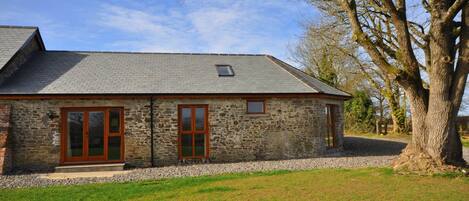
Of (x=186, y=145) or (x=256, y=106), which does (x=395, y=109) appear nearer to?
(x=256, y=106)

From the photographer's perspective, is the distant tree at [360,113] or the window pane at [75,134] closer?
the window pane at [75,134]

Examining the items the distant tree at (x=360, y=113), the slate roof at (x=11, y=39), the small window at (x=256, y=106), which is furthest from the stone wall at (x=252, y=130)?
the distant tree at (x=360, y=113)

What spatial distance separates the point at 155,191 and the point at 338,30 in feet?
44.8

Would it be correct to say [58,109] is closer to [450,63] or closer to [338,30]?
[450,63]

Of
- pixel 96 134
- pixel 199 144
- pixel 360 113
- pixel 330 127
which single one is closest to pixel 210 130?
pixel 199 144

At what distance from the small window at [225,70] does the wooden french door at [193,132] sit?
90.3 inches

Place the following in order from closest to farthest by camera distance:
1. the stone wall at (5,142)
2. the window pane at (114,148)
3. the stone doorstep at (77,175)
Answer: the stone doorstep at (77,175) → the stone wall at (5,142) → the window pane at (114,148)

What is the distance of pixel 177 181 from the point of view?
9.55 meters

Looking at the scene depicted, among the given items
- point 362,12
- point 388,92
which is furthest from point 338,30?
point 388,92

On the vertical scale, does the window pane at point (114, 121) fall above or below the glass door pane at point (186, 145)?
above

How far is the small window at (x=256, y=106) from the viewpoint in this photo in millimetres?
14039

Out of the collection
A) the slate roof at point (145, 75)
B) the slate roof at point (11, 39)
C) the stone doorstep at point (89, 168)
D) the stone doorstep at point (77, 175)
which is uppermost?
the slate roof at point (11, 39)

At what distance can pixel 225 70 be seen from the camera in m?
15.8

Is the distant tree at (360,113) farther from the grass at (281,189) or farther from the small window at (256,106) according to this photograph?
the grass at (281,189)
